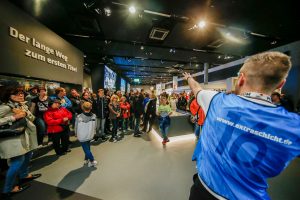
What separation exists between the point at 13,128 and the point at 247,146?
2.82m

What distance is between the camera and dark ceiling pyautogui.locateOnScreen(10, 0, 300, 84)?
12.6ft

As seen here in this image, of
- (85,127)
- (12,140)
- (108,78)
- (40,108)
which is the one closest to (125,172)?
(85,127)

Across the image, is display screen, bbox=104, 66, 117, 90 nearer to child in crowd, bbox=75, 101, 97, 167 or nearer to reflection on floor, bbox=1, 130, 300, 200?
reflection on floor, bbox=1, 130, 300, 200

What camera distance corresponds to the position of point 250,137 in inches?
25.6

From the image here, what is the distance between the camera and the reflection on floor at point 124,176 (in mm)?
2277

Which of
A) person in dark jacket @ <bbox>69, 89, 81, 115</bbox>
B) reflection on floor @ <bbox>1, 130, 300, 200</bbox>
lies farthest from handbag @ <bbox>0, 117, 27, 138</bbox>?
person in dark jacket @ <bbox>69, 89, 81, 115</bbox>

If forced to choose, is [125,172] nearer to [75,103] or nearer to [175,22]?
[75,103]

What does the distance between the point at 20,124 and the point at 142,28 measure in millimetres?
4724

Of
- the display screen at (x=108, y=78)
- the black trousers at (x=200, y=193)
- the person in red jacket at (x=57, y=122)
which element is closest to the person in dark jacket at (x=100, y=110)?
the person in red jacket at (x=57, y=122)

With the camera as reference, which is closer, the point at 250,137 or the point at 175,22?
A: the point at 250,137

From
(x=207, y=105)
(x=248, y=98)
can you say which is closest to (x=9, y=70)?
(x=207, y=105)

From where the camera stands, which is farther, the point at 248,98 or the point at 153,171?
the point at 153,171

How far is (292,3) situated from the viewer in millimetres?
3604

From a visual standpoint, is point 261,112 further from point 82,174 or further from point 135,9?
point 135,9
